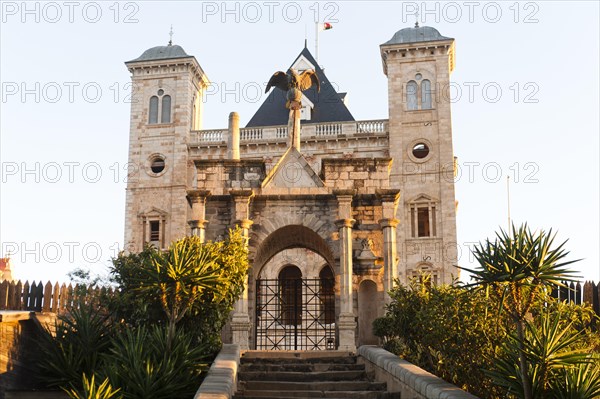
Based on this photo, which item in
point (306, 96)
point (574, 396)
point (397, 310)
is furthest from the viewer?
point (306, 96)

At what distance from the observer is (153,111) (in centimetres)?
4278

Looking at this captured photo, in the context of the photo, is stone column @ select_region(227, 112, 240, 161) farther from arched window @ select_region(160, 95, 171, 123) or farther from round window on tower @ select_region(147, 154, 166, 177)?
arched window @ select_region(160, 95, 171, 123)

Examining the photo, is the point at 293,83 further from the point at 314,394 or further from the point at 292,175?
the point at 314,394

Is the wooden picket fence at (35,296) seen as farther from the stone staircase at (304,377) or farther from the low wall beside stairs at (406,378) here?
the low wall beside stairs at (406,378)

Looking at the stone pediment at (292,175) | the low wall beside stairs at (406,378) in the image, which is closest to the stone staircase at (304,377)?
the low wall beside stairs at (406,378)

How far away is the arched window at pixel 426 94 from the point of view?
40000 millimetres

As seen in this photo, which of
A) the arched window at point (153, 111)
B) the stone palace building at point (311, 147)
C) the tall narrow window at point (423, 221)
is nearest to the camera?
the stone palace building at point (311, 147)

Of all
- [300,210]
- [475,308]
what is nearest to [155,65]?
[300,210]

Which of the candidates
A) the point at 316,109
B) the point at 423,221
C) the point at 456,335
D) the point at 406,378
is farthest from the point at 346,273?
the point at 316,109

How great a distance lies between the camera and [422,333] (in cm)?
1386

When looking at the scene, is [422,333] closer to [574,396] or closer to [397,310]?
[397,310]

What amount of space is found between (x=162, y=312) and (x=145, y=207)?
89.2 ft

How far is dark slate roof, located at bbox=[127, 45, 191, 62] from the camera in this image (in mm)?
43156

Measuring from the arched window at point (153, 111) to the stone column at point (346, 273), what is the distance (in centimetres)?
2681
